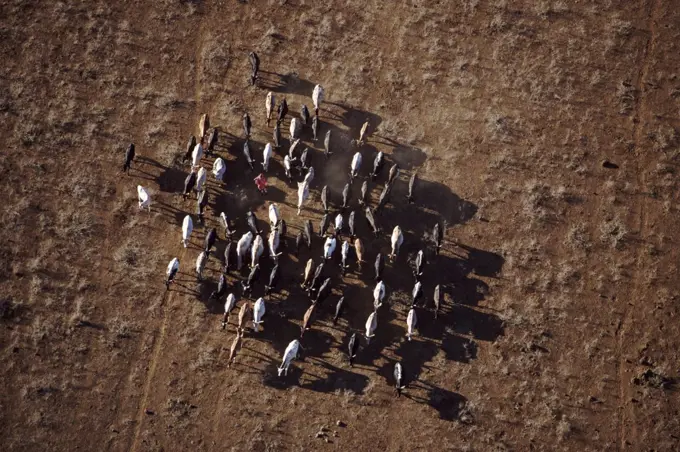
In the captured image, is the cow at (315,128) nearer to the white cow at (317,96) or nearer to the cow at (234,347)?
the white cow at (317,96)

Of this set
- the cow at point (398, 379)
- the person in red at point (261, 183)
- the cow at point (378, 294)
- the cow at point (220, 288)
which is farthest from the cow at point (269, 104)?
the cow at point (398, 379)

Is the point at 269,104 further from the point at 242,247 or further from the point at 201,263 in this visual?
the point at 201,263

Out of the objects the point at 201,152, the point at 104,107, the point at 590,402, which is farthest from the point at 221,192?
the point at 590,402

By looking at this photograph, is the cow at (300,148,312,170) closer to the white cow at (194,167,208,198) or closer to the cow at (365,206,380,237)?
the cow at (365,206,380,237)

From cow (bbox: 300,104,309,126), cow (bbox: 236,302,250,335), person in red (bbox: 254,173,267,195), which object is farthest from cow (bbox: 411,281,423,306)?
cow (bbox: 300,104,309,126)

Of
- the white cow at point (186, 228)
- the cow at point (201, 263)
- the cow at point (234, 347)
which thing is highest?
the white cow at point (186, 228)

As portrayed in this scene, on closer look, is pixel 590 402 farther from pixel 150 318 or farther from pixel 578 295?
pixel 150 318
